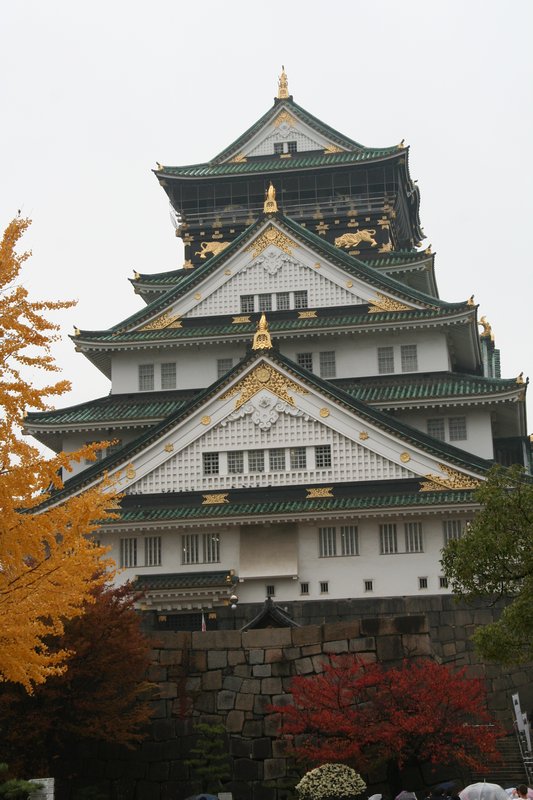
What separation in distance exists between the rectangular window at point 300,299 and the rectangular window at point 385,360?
12.2 ft

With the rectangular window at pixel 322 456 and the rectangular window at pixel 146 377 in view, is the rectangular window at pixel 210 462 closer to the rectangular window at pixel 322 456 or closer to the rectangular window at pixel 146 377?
the rectangular window at pixel 322 456

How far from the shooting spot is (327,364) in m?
49.1

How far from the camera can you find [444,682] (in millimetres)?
27141

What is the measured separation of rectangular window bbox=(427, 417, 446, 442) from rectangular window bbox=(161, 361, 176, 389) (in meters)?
10.4

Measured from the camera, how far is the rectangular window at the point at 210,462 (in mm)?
43188

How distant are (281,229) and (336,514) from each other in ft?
47.6

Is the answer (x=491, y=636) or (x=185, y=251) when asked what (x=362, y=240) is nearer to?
(x=185, y=251)

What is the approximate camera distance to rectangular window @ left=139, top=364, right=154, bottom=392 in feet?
164

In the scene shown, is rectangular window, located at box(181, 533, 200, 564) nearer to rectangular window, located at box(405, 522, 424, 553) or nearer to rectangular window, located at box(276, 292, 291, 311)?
rectangular window, located at box(405, 522, 424, 553)

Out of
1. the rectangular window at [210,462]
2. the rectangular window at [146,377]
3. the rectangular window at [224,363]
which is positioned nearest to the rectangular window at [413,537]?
the rectangular window at [210,462]

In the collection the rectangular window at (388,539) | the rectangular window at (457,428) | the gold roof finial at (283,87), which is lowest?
the rectangular window at (388,539)

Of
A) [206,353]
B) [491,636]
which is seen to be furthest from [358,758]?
[206,353]

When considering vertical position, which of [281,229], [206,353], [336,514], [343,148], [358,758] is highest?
[343,148]

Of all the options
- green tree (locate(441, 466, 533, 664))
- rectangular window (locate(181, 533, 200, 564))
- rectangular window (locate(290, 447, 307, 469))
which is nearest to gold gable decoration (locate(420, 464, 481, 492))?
rectangular window (locate(290, 447, 307, 469))
